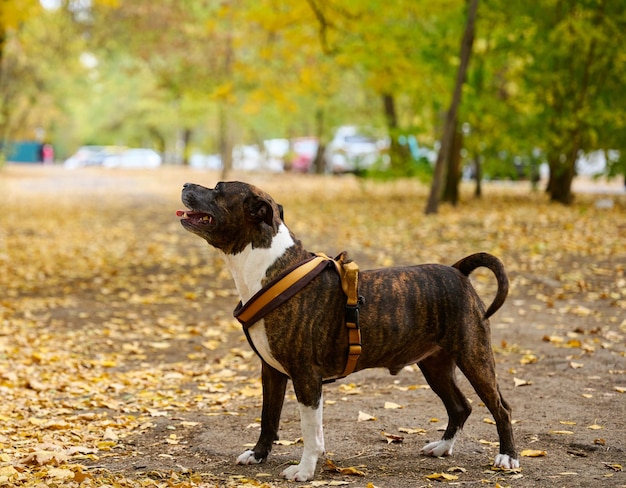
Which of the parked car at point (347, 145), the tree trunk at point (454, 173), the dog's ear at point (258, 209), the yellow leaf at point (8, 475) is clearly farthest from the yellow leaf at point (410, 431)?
the parked car at point (347, 145)

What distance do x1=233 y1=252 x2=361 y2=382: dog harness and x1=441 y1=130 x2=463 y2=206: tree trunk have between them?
16923 millimetres

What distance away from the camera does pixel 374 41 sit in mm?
19656

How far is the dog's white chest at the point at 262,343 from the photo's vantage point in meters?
4.89

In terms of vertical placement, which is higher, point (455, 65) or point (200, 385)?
point (455, 65)

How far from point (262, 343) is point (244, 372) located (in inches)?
124

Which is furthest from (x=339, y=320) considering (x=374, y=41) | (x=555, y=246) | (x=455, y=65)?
(x=455, y=65)

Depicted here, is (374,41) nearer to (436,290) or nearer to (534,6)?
(534,6)

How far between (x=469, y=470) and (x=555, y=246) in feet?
31.7

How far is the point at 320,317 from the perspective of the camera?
489 centimetres

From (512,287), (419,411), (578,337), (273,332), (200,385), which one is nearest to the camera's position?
(273,332)

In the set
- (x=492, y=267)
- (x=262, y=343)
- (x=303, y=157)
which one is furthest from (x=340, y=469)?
(x=303, y=157)

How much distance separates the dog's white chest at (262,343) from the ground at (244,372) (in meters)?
0.65

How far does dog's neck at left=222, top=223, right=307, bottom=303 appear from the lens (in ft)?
16.0

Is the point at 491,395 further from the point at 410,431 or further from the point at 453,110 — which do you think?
the point at 453,110
